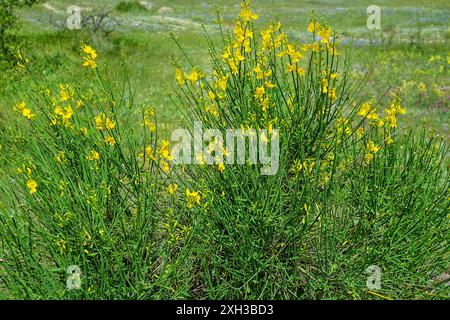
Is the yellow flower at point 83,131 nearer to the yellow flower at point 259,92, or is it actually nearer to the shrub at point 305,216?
the shrub at point 305,216

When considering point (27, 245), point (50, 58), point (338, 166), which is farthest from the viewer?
point (50, 58)

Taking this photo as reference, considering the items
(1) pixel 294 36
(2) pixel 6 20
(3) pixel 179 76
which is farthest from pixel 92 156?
(1) pixel 294 36

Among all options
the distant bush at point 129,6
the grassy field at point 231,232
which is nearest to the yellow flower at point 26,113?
the grassy field at point 231,232

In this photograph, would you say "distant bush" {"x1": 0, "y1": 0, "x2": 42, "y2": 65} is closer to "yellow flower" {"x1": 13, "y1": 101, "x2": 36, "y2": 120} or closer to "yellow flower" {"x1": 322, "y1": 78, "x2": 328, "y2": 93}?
"yellow flower" {"x1": 13, "y1": 101, "x2": 36, "y2": 120}

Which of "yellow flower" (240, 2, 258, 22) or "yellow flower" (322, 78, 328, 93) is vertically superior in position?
"yellow flower" (240, 2, 258, 22)

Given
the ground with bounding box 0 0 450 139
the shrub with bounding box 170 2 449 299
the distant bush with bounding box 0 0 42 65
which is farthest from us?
the ground with bounding box 0 0 450 139

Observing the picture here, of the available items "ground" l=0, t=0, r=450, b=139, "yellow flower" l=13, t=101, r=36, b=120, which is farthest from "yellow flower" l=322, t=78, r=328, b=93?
"yellow flower" l=13, t=101, r=36, b=120

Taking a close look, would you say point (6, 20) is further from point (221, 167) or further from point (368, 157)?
point (368, 157)

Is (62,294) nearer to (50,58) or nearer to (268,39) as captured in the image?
(268,39)

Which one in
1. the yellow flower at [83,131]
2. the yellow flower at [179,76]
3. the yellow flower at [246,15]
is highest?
the yellow flower at [246,15]

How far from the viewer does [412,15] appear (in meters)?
34.1

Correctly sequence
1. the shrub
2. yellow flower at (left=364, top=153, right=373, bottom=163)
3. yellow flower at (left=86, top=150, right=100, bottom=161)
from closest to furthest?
the shrub < yellow flower at (left=86, top=150, right=100, bottom=161) < yellow flower at (left=364, top=153, right=373, bottom=163)

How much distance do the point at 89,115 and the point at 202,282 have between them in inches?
63.9
